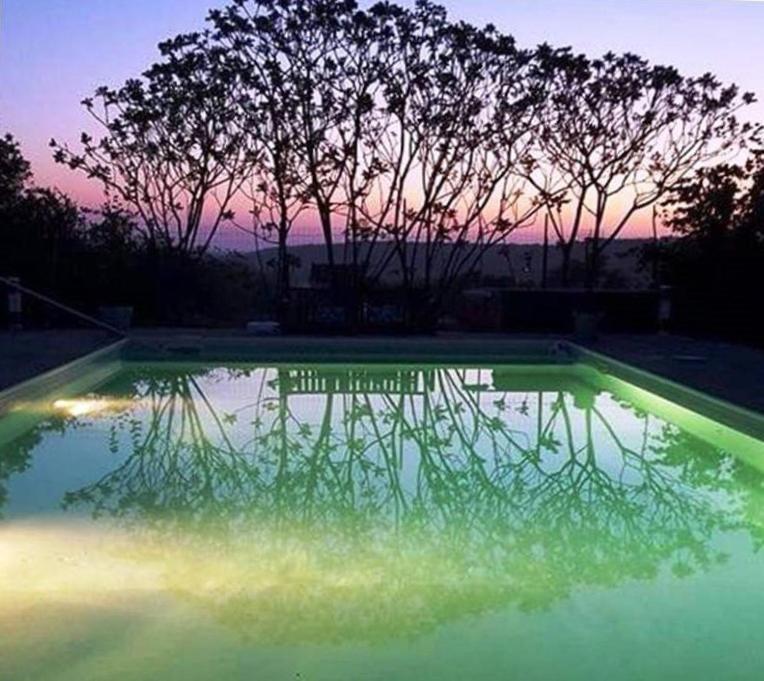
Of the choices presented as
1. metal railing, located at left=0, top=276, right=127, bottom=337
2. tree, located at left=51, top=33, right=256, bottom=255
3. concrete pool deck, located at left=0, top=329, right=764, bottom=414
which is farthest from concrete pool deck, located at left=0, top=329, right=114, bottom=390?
tree, located at left=51, top=33, right=256, bottom=255

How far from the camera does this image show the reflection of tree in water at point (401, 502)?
135 inches

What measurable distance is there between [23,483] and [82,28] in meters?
6.37

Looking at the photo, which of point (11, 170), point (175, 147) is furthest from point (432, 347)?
point (11, 170)

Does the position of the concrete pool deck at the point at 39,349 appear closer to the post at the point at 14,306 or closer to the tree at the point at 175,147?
the post at the point at 14,306

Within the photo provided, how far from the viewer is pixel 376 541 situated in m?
4.12

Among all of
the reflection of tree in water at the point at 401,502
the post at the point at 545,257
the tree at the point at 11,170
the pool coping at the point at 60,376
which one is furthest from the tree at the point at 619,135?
the tree at the point at 11,170

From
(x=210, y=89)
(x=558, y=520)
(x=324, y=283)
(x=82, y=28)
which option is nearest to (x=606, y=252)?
(x=324, y=283)

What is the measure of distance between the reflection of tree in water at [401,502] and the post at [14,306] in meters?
3.42

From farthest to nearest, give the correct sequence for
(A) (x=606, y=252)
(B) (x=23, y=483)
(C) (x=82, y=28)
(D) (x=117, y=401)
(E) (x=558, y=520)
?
1. (A) (x=606, y=252)
2. (C) (x=82, y=28)
3. (D) (x=117, y=401)
4. (B) (x=23, y=483)
5. (E) (x=558, y=520)

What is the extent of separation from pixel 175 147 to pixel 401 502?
25.6 ft

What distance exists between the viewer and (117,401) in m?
7.70

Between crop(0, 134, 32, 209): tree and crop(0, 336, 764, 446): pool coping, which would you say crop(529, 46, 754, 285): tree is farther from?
crop(0, 134, 32, 209): tree

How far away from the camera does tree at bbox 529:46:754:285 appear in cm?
1127

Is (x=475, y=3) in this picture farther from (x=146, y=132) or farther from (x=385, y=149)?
(x=146, y=132)
